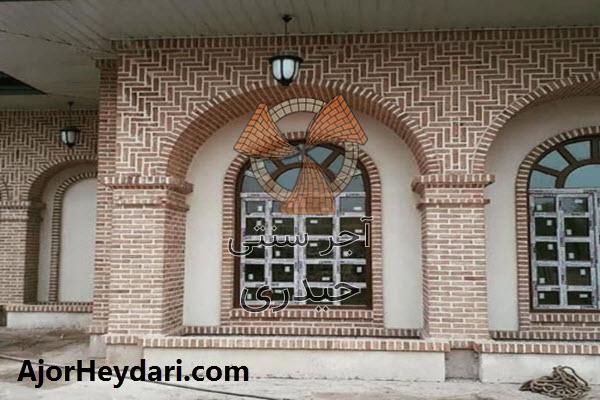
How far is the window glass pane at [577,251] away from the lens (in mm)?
8805

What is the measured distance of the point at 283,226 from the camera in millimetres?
9203

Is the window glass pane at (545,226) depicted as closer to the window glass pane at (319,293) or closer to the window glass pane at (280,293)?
the window glass pane at (319,293)

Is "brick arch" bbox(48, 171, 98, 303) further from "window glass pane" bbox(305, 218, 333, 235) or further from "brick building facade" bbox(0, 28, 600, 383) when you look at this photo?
"window glass pane" bbox(305, 218, 333, 235)

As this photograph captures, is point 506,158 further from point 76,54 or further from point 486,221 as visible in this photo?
point 76,54

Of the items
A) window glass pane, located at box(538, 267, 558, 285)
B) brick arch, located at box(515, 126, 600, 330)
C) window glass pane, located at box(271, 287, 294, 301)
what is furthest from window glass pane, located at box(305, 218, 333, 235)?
window glass pane, located at box(538, 267, 558, 285)

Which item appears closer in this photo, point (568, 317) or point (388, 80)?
point (388, 80)

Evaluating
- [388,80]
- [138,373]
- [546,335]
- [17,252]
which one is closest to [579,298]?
[546,335]

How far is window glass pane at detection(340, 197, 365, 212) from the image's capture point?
360 inches

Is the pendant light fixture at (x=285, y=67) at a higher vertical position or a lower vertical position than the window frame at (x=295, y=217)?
higher

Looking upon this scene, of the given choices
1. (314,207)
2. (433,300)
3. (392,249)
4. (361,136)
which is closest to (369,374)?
(433,300)

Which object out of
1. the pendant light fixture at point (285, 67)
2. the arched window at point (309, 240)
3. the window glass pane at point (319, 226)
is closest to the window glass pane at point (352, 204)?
the arched window at point (309, 240)

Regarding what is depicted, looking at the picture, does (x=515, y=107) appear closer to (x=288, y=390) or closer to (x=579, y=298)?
(x=579, y=298)

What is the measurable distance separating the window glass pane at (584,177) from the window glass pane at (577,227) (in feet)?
1.61

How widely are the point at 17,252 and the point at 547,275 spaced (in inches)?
391
